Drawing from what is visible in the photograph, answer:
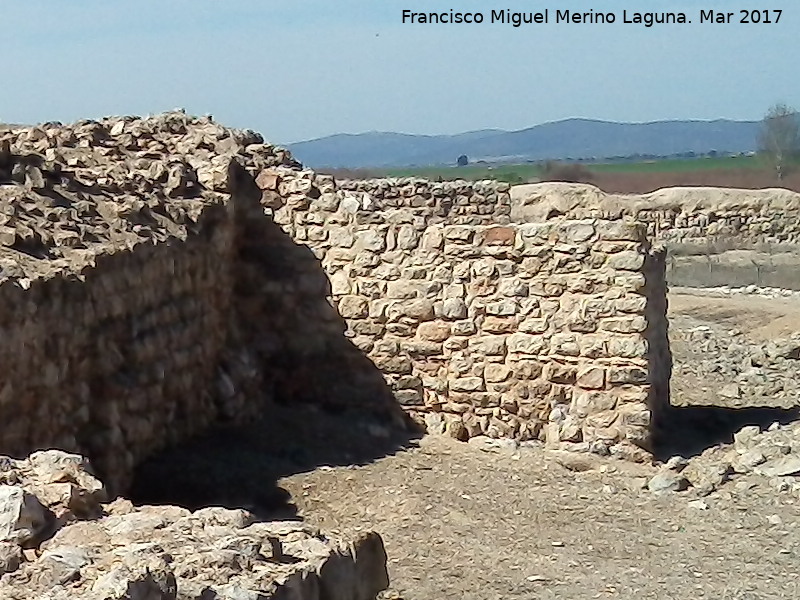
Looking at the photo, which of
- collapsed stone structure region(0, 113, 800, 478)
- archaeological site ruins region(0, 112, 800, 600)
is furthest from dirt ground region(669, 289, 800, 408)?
collapsed stone structure region(0, 113, 800, 478)

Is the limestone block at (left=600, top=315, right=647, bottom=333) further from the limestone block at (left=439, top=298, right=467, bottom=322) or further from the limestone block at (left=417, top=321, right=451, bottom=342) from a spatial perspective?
the limestone block at (left=417, top=321, right=451, bottom=342)

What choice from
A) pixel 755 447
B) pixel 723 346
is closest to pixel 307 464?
pixel 755 447

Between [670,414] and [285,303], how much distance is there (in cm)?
345

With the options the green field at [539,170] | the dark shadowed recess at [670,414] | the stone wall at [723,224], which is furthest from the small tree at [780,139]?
the dark shadowed recess at [670,414]

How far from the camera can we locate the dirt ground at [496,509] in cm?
599

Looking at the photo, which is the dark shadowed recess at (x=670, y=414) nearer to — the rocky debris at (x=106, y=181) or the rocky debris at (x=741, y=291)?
the rocky debris at (x=106, y=181)

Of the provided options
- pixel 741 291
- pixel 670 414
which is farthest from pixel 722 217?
pixel 670 414

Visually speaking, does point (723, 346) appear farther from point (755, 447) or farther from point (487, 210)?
point (755, 447)

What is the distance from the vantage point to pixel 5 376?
5.89 meters

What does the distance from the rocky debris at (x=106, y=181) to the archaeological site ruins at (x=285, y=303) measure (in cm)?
2

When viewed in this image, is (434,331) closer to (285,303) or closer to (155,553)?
(285,303)

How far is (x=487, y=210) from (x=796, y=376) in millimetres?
3799

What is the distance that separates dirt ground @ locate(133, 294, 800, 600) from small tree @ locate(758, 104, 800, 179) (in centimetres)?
4517

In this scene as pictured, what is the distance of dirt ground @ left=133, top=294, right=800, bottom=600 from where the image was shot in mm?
5992
